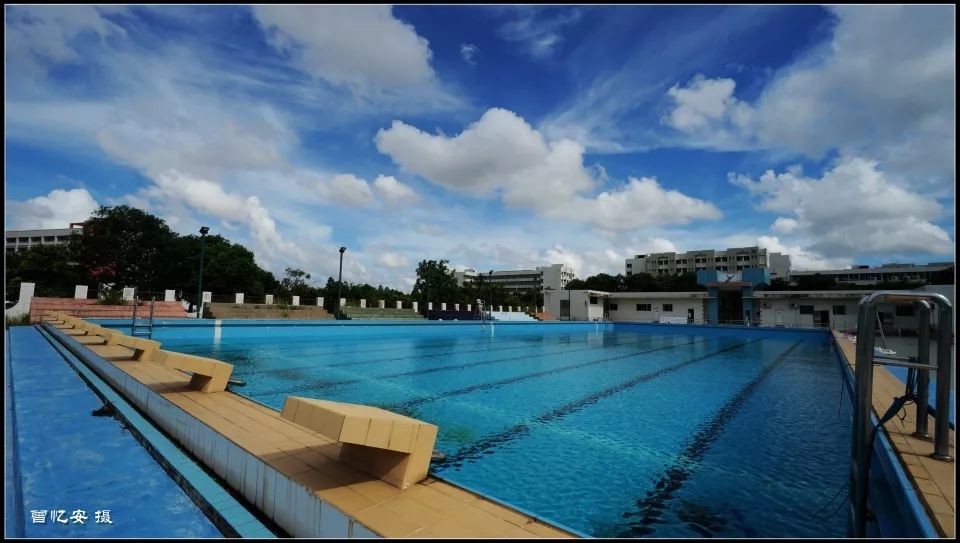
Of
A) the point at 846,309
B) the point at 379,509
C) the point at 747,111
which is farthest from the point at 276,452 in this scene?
the point at 846,309

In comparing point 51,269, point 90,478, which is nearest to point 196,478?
point 90,478

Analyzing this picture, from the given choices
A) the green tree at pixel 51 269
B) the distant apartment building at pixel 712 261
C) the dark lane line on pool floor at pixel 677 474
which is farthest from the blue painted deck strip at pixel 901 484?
the distant apartment building at pixel 712 261

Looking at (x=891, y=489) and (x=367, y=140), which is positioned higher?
(x=367, y=140)

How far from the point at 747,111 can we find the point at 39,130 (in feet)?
43.0

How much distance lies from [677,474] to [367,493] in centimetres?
295

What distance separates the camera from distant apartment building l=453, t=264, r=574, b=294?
3748 inches

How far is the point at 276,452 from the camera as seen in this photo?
2.75m

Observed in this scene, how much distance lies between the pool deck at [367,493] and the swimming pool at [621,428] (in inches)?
44.5

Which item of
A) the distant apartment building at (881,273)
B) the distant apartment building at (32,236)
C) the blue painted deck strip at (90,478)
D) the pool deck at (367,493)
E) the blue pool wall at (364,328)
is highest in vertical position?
the distant apartment building at (32,236)

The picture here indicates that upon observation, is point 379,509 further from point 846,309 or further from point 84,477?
point 846,309

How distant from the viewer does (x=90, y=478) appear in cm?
268

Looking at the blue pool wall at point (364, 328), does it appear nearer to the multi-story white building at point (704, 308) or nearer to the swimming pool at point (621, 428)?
the swimming pool at point (621, 428)

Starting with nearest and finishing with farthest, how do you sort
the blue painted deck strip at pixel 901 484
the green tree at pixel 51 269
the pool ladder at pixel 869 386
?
the blue painted deck strip at pixel 901 484, the pool ladder at pixel 869 386, the green tree at pixel 51 269

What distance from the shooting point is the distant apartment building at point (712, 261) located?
73.6m
